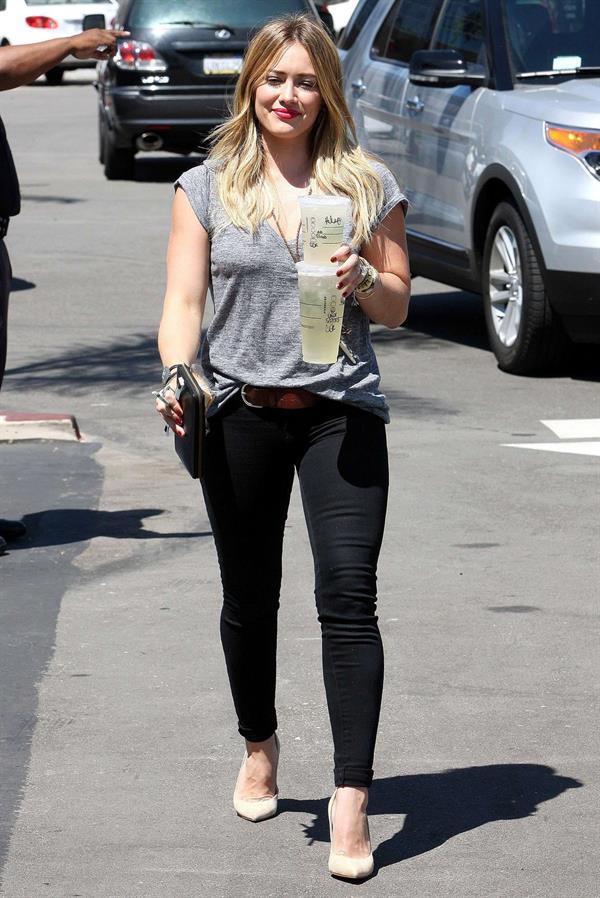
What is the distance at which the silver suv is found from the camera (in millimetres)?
8852

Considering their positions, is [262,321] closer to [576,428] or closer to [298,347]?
[298,347]

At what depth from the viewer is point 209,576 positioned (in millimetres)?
6117

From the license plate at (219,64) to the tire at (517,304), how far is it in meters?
8.04

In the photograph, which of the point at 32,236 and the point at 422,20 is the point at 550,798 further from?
the point at 32,236

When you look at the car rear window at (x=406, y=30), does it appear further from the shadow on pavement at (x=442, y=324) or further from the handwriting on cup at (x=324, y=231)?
the handwriting on cup at (x=324, y=231)

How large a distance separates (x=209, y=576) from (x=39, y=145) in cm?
1668

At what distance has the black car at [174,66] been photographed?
56.2ft

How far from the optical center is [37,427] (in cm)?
807

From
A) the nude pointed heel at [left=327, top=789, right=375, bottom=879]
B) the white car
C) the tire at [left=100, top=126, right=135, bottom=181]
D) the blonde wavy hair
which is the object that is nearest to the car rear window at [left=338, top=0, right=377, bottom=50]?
the tire at [left=100, top=126, right=135, bottom=181]

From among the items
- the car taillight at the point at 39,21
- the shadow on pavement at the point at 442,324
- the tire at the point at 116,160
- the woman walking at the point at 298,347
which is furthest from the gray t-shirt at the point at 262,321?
the car taillight at the point at 39,21

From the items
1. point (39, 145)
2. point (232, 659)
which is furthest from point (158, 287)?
point (39, 145)

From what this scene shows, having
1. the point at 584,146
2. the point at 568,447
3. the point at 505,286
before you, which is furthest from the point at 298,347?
the point at 505,286

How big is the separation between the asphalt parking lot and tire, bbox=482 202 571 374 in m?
0.14

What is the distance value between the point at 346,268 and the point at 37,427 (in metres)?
4.56
